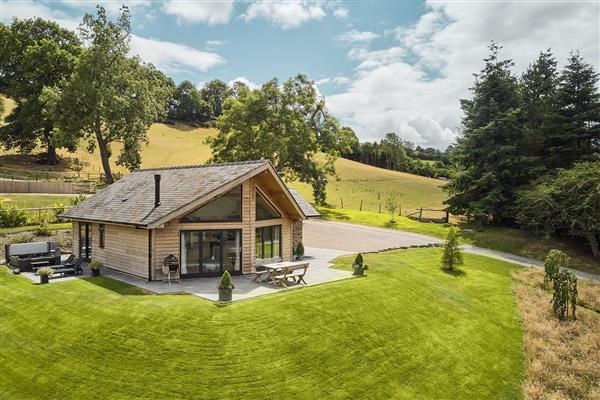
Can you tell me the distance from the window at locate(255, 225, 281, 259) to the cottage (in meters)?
0.05

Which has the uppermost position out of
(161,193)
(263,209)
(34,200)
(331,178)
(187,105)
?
(187,105)

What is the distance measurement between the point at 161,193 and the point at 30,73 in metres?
42.1

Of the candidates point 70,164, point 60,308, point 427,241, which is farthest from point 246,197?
point 70,164

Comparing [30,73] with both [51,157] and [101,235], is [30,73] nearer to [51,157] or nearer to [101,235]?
[51,157]

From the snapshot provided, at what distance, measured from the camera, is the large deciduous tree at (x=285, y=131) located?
1770 inches

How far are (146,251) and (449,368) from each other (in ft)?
40.9

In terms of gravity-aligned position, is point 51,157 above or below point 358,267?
above

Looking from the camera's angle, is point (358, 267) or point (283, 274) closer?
point (283, 274)

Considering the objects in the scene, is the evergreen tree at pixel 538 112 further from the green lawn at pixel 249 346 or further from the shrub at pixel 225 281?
the shrub at pixel 225 281

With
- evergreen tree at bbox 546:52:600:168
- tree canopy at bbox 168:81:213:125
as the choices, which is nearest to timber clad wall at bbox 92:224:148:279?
evergreen tree at bbox 546:52:600:168

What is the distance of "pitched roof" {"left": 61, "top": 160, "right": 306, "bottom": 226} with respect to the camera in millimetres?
17781

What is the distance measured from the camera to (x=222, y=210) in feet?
61.7

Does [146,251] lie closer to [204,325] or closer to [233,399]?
[204,325]

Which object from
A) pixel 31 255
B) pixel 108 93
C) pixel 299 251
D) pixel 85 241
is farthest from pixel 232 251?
pixel 108 93
